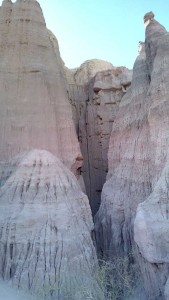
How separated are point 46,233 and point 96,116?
11246 millimetres

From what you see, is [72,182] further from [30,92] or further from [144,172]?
[30,92]

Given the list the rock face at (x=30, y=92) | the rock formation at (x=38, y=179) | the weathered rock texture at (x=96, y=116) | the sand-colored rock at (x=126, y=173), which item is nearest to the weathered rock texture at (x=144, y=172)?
the sand-colored rock at (x=126, y=173)

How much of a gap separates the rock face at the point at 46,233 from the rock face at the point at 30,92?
2.87 metres

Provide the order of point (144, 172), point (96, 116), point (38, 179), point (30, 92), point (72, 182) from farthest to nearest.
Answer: point (96, 116)
point (30, 92)
point (144, 172)
point (72, 182)
point (38, 179)

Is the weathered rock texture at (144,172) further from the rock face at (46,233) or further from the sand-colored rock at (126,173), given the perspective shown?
the rock face at (46,233)

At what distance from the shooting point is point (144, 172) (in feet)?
41.8

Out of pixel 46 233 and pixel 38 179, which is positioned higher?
pixel 38 179

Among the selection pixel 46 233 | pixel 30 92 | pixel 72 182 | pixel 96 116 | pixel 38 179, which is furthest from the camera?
pixel 96 116

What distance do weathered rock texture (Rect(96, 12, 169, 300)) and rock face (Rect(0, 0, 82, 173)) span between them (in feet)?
7.20

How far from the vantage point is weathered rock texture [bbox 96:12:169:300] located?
9.44m

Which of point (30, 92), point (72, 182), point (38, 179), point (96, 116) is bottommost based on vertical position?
point (72, 182)

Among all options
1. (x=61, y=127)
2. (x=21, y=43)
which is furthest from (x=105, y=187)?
(x=21, y=43)

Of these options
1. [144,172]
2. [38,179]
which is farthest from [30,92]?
[144,172]

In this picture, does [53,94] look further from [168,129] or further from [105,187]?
[168,129]
